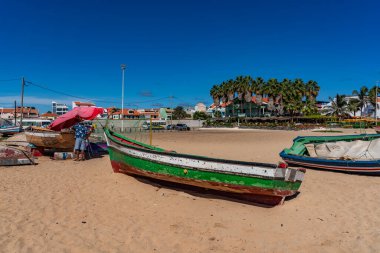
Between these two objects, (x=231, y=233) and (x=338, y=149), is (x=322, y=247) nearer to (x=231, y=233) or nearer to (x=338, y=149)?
(x=231, y=233)

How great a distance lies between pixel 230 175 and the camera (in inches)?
245

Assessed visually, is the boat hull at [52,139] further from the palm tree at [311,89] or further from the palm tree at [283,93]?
the palm tree at [311,89]

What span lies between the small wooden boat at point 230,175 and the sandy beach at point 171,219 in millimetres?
398

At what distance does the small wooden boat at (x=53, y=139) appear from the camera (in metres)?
12.8

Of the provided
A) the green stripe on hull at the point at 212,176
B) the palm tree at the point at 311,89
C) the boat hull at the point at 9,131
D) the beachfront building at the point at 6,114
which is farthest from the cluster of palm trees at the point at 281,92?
the beachfront building at the point at 6,114

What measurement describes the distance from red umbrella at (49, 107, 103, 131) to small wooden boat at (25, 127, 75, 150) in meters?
0.92

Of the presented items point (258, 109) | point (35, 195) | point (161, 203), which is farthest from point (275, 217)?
point (258, 109)

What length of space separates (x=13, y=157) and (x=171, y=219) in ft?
27.2

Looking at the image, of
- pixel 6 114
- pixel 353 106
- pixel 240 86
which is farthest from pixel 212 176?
pixel 6 114

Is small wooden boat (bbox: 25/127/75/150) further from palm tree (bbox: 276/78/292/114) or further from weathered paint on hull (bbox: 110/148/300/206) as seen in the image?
palm tree (bbox: 276/78/292/114)

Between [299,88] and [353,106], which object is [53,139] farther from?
[353,106]

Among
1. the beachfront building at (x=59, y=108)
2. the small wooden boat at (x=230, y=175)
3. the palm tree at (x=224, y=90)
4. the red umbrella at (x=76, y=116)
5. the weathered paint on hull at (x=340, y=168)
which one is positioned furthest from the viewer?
the beachfront building at (x=59, y=108)

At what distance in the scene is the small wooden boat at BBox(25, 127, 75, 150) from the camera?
12834mm

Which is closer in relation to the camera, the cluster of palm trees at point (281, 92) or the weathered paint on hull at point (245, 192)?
the weathered paint on hull at point (245, 192)
